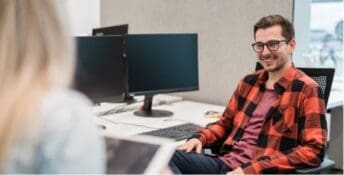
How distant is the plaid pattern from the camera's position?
1.79 m

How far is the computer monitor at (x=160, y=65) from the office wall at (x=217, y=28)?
0.22 m

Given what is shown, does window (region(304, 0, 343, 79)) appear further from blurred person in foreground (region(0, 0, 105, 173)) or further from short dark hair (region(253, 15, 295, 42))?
blurred person in foreground (region(0, 0, 105, 173))

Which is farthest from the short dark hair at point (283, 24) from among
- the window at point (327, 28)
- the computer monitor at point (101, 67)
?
the window at point (327, 28)

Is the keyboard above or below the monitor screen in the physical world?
below

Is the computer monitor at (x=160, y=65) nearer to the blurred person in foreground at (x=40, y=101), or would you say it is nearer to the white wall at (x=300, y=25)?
the white wall at (x=300, y=25)

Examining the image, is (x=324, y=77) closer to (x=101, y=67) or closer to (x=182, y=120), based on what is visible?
(x=182, y=120)

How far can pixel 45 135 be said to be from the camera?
0.68 metres

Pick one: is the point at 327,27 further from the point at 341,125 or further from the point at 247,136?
the point at 247,136

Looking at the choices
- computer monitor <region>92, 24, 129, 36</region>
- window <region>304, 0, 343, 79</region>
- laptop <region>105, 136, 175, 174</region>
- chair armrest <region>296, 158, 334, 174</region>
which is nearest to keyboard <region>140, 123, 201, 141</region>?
chair armrest <region>296, 158, 334, 174</region>

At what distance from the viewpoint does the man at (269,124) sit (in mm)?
1807

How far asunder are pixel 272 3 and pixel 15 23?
2.04 meters

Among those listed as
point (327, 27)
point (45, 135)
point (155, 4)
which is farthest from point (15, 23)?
point (327, 27)

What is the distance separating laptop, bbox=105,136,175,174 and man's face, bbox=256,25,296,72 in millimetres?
1318

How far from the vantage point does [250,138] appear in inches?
81.7
